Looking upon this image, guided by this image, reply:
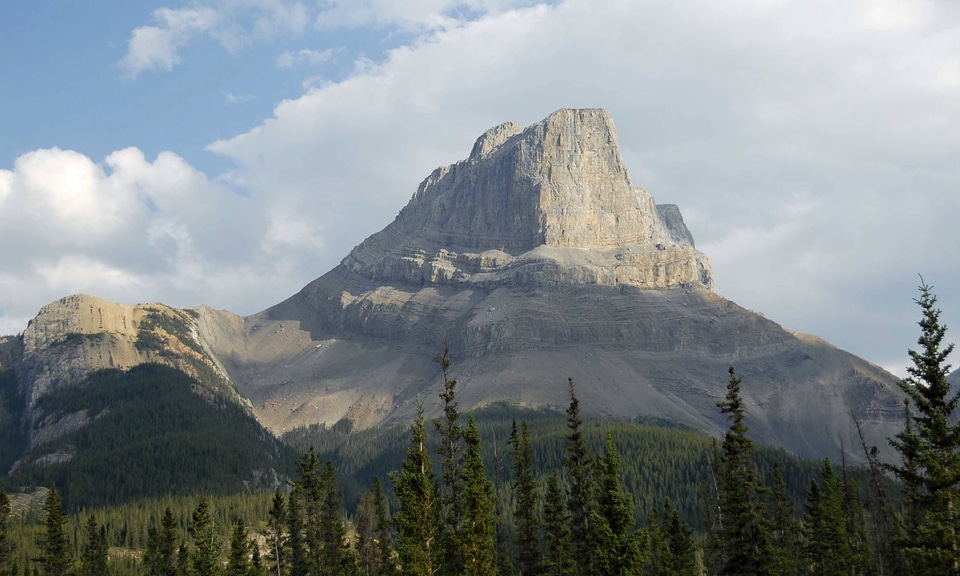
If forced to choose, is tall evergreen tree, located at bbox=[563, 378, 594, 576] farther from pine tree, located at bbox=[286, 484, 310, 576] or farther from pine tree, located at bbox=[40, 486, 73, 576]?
pine tree, located at bbox=[40, 486, 73, 576]

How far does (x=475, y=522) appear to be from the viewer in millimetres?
59281

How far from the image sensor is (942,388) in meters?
47.9

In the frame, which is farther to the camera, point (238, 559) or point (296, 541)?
point (296, 541)

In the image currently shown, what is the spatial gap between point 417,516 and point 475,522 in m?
3.70

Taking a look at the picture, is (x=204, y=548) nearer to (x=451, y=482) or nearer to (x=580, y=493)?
(x=451, y=482)

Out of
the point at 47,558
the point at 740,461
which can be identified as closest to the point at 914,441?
the point at 740,461

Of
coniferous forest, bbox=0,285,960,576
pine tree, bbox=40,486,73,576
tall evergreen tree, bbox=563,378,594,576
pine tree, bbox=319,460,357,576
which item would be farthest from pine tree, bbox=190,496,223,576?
tall evergreen tree, bbox=563,378,594,576

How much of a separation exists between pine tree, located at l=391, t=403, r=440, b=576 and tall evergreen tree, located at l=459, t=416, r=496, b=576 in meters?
2.20

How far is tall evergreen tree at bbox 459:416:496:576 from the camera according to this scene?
5844cm

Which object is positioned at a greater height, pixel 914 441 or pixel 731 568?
pixel 914 441

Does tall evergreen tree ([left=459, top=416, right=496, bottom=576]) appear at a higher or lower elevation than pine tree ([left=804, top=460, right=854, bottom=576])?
higher

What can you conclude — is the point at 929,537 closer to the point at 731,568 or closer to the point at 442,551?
the point at 731,568

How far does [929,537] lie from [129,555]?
155259 millimetres

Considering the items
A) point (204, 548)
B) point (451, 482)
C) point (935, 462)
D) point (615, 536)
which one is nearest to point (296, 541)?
point (204, 548)
